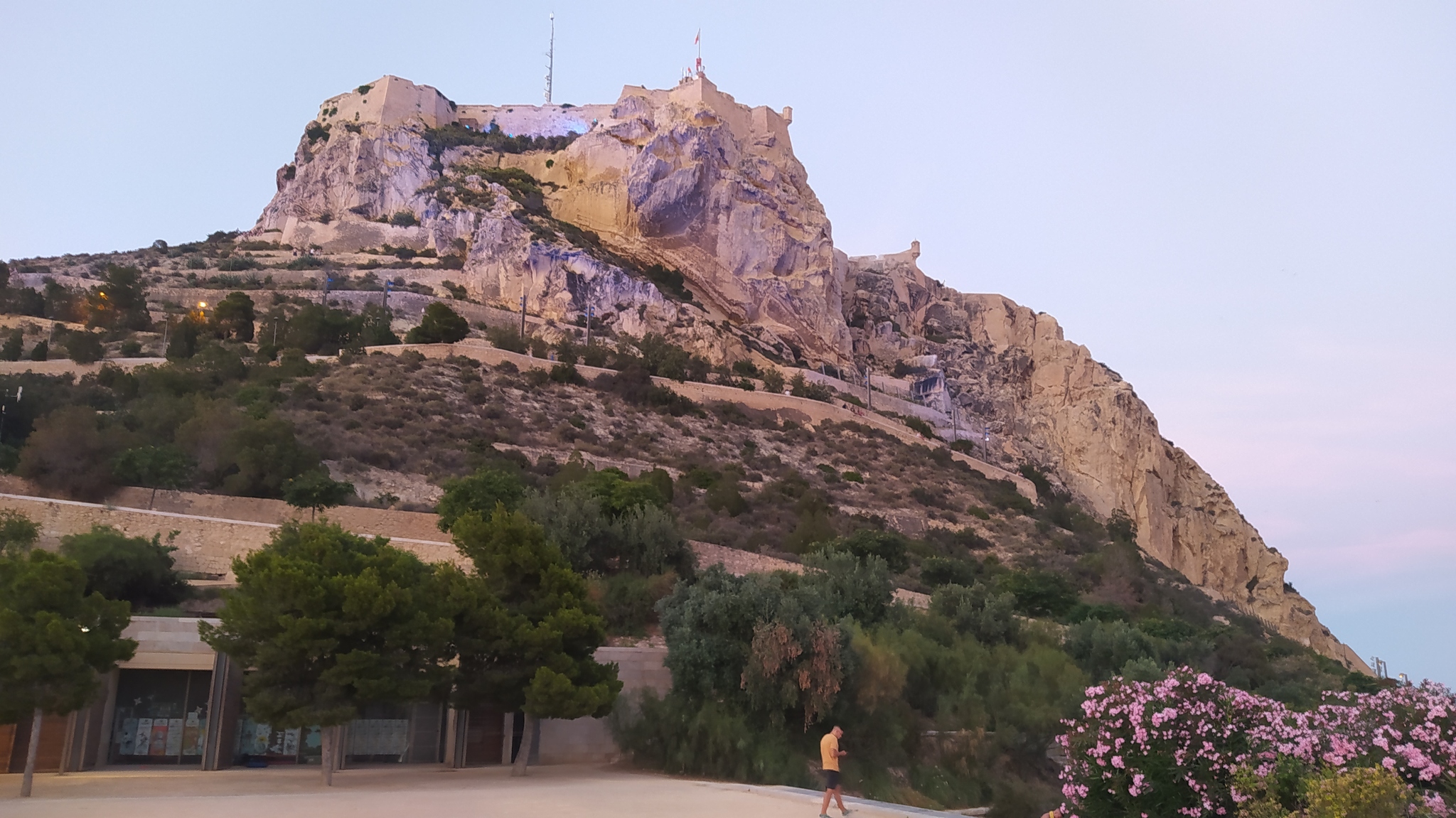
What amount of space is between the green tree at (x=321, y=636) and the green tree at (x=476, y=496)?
8.27 m

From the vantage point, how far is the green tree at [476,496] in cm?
1911

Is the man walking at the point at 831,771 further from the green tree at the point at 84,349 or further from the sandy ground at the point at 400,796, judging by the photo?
the green tree at the point at 84,349

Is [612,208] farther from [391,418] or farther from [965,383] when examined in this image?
[391,418]

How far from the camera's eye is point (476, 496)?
19.3m

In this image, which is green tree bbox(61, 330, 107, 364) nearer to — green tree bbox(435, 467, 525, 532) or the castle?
green tree bbox(435, 467, 525, 532)

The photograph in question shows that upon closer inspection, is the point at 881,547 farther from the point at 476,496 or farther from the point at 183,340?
the point at 183,340

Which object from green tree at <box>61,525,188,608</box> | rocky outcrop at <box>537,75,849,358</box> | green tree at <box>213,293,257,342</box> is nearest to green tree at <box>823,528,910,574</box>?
green tree at <box>61,525,188,608</box>

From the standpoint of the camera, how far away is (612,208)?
54.7 metres

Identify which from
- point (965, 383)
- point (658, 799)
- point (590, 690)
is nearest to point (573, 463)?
point (590, 690)

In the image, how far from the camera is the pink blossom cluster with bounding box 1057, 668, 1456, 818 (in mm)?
5980

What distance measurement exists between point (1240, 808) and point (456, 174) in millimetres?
59567

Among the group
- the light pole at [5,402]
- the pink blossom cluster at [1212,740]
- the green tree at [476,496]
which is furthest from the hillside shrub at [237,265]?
the pink blossom cluster at [1212,740]

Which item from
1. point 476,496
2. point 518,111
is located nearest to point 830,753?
point 476,496

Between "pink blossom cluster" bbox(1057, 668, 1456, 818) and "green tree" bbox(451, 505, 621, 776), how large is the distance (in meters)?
5.53
